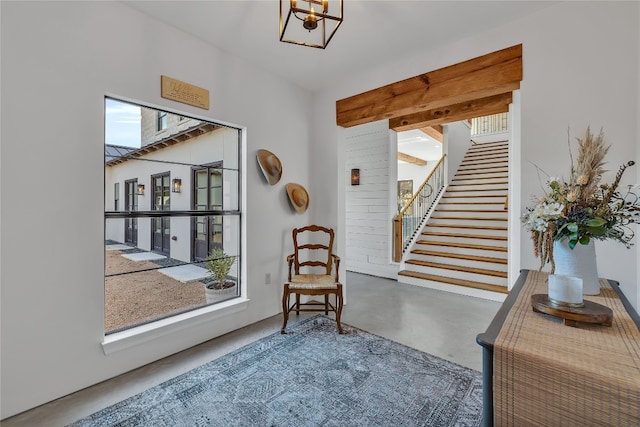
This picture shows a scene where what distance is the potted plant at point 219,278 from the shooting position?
293 centimetres

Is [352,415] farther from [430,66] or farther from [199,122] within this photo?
[430,66]

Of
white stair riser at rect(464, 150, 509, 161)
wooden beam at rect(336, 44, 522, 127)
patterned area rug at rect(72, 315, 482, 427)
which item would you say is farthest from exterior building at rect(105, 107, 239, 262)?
white stair riser at rect(464, 150, 509, 161)

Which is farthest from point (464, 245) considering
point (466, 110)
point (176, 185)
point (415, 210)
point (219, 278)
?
point (176, 185)

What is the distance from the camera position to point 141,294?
2.63 m

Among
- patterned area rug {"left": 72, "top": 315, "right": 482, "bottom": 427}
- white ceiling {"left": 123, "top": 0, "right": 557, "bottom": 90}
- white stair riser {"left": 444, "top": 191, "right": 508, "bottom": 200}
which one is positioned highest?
white ceiling {"left": 123, "top": 0, "right": 557, "bottom": 90}

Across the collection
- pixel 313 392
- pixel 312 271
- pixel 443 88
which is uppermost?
pixel 443 88

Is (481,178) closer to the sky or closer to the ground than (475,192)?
closer to the sky

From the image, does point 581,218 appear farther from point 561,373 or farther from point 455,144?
point 455,144

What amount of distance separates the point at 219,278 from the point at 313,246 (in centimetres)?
110

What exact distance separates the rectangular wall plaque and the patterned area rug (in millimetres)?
2227

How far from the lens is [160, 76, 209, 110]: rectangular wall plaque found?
2.37m

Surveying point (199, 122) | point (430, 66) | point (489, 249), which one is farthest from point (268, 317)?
point (489, 249)

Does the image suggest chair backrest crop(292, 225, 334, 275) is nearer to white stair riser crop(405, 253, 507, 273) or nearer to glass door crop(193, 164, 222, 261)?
glass door crop(193, 164, 222, 261)

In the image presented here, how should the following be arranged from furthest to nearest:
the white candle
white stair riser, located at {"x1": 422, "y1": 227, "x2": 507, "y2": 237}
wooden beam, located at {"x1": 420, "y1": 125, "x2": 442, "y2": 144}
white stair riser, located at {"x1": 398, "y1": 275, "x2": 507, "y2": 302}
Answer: wooden beam, located at {"x1": 420, "y1": 125, "x2": 442, "y2": 144}
white stair riser, located at {"x1": 422, "y1": 227, "x2": 507, "y2": 237}
white stair riser, located at {"x1": 398, "y1": 275, "x2": 507, "y2": 302}
the white candle
